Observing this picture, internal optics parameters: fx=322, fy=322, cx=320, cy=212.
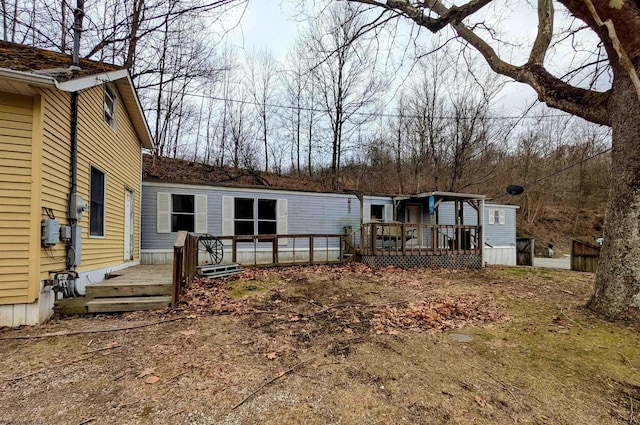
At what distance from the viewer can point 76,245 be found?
515 cm

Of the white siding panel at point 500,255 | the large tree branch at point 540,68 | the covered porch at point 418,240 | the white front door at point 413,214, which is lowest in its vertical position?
the white siding panel at point 500,255

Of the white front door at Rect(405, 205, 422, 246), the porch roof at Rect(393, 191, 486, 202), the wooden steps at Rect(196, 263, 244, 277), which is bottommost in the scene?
the wooden steps at Rect(196, 263, 244, 277)

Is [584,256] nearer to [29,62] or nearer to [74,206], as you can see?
[74,206]

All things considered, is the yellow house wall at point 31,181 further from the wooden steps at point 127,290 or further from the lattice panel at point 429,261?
the lattice panel at point 429,261

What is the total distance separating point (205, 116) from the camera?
Result: 20438 millimetres

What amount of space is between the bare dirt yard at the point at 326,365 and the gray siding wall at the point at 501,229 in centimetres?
1046

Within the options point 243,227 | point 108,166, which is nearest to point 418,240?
point 243,227

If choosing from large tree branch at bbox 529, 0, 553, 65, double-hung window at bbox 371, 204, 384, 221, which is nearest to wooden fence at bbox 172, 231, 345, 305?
double-hung window at bbox 371, 204, 384, 221

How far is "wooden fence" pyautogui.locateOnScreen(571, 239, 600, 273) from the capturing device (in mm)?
11141

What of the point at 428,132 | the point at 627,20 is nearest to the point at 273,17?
the point at 627,20

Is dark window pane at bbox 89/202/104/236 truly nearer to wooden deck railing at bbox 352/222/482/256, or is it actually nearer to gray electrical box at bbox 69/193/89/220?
gray electrical box at bbox 69/193/89/220

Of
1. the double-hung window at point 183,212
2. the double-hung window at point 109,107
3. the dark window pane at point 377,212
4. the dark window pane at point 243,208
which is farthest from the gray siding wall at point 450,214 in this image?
the double-hung window at point 109,107

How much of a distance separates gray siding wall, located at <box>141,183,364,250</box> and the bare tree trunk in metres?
8.50

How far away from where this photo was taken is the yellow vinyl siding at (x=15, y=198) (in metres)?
4.22
